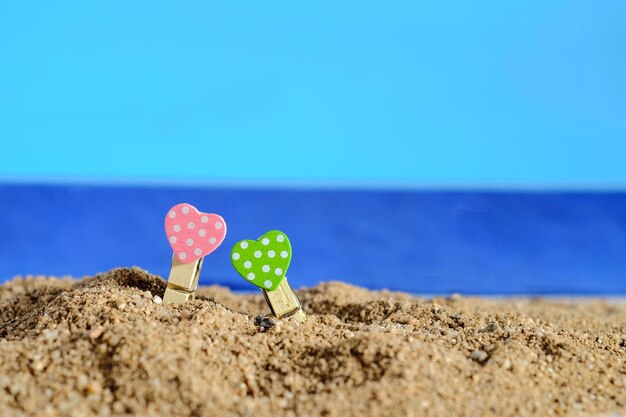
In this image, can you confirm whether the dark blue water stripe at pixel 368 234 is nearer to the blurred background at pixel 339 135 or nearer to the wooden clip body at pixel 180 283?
the blurred background at pixel 339 135

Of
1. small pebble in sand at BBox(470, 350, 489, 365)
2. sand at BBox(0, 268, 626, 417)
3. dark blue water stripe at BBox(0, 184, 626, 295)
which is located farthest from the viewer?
dark blue water stripe at BBox(0, 184, 626, 295)

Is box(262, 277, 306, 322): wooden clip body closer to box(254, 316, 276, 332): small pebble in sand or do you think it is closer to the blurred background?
box(254, 316, 276, 332): small pebble in sand

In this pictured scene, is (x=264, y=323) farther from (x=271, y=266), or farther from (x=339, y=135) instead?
(x=339, y=135)

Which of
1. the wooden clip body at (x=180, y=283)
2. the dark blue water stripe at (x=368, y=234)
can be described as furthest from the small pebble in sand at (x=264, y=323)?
the dark blue water stripe at (x=368, y=234)

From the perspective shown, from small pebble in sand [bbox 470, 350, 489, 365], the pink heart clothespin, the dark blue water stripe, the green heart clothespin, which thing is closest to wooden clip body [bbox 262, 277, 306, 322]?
the green heart clothespin

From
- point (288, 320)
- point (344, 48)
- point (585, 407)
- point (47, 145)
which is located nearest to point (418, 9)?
point (344, 48)

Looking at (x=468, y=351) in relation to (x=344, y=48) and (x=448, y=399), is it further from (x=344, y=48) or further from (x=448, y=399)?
(x=344, y=48)
